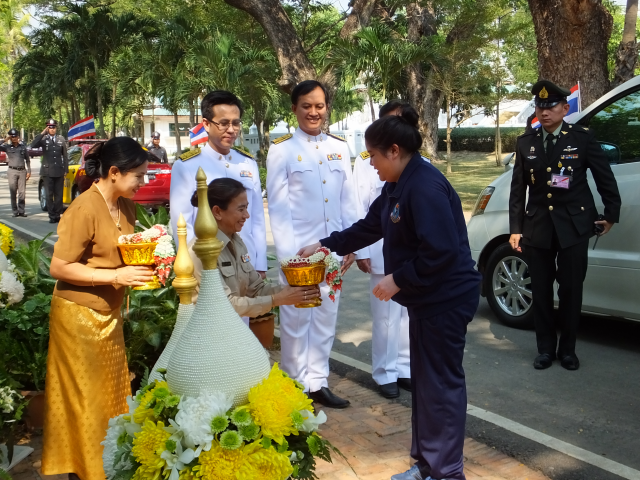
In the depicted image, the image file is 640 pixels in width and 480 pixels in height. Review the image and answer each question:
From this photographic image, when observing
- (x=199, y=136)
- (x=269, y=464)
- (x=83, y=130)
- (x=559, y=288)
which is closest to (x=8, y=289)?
(x=269, y=464)

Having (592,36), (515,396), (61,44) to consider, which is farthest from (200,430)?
(61,44)

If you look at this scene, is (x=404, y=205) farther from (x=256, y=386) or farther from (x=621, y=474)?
(x=621, y=474)

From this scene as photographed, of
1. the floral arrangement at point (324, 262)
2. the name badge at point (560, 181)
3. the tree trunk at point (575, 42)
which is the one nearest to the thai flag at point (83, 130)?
the tree trunk at point (575, 42)

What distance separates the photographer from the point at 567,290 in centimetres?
541

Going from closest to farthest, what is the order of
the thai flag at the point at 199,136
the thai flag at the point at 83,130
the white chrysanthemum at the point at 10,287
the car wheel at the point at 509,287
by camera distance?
the white chrysanthemum at the point at 10,287 < the car wheel at the point at 509,287 < the thai flag at the point at 199,136 < the thai flag at the point at 83,130

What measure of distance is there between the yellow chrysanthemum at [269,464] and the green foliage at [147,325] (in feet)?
8.93

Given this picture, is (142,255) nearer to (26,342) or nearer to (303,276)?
(303,276)

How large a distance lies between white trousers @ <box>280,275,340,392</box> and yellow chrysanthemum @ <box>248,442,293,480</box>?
2.66 metres

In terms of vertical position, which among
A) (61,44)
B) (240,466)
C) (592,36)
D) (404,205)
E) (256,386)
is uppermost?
(61,44)

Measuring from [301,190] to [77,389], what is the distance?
2.01m

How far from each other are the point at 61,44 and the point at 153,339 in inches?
1281

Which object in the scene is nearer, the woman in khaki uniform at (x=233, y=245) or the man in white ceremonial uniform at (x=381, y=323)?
the woman in khaki uniform at (x=233, y=245)

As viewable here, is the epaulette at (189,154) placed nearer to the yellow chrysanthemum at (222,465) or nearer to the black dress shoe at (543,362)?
the yellow chrysanthemum at (222,465)

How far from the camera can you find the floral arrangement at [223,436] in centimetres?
196
